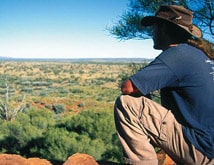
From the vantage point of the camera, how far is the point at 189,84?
2361 mm

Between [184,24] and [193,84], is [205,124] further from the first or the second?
[184,24]

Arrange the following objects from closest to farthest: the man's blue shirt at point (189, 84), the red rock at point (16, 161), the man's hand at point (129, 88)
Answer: the man's blue shirt at point (189, 84) → the man's hand at point (129, 88) → the red rock at point (16, 161)

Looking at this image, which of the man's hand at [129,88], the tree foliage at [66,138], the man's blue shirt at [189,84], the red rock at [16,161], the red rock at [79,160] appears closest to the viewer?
the man's blue shirt at [189,84]

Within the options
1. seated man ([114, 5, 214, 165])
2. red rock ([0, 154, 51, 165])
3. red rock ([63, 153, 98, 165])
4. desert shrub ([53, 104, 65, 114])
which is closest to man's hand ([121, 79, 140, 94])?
seated man ([114, 5, 214, 165])

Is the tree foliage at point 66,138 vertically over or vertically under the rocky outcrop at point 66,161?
under

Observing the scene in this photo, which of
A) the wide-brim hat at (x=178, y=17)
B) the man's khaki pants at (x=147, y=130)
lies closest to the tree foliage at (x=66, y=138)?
the man's khaki pants at (x=147, y=130)

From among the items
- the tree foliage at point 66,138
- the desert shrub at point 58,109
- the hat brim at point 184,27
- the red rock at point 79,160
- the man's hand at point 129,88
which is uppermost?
the hat brim at point 184,27

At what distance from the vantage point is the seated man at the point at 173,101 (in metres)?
2.34

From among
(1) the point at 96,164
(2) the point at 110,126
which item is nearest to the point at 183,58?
(1) the point at 96,164

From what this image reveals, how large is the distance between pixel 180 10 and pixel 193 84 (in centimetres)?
56

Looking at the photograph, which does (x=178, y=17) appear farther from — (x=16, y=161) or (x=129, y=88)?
(x=16, y=161)

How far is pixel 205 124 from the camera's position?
2.42m

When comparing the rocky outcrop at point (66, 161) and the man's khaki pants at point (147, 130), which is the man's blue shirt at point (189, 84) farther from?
the rocky outcrop at point (66, 161)

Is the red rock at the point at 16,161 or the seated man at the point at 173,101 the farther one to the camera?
the red rock at the point at 16,161
